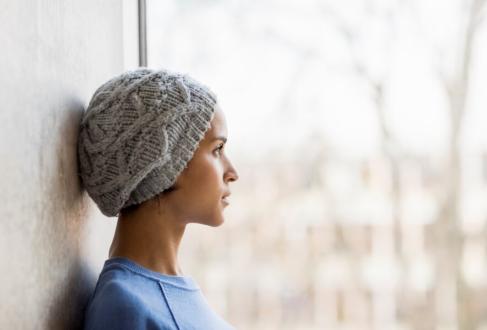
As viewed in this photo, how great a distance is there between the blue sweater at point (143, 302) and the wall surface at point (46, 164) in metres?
0.06

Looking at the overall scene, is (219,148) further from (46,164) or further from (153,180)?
(46,164)

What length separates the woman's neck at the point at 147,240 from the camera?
1.00 meters

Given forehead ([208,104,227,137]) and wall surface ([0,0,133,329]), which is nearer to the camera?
wall surface ([0,0,133,329])

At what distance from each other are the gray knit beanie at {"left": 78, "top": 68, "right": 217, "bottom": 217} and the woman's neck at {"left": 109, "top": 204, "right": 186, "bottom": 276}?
28 mm

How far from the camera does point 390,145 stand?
220 cm

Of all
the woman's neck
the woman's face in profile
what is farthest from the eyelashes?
the woman's neck

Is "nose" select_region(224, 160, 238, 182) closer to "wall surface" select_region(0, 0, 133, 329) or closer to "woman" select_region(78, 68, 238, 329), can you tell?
"woman" select_region(78, 68, 238, 329)

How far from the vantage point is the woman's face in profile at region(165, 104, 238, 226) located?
3.32ft

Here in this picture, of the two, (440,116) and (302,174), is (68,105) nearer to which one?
(302,174)

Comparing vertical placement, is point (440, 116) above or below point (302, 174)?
above

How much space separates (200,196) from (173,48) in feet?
4.11

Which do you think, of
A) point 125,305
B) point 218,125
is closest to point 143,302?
point 125,305

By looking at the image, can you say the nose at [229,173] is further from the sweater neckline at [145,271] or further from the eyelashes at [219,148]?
the sweater neckline at [145,271]

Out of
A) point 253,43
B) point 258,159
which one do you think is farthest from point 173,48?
point 258,159
